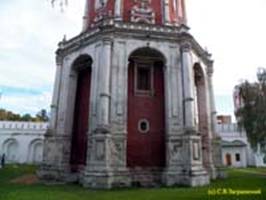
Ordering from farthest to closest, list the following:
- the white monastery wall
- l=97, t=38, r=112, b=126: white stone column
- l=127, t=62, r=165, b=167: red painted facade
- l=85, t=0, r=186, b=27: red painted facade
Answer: the white monastery wall → l=85, t=0, r=186, b=27: red painted facade → l=127, t=62, r=165, b=167: red painted facade → l=97, t=38, r=112, b=126: white stone column

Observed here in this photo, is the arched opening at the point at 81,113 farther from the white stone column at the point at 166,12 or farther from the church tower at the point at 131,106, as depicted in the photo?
the white stone column at the point at 166,12

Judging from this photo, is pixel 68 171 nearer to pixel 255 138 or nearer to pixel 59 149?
pixel 59 149

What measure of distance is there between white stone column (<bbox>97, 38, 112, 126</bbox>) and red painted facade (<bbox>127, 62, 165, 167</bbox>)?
2.03 m

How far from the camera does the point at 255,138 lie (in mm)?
19094

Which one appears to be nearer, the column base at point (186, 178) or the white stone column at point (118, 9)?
the column base at point (186, 178)

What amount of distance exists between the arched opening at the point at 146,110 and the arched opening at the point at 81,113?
3.60 m

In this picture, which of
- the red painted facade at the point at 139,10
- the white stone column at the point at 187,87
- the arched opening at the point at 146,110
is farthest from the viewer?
the red painted facade at the point at 139,10

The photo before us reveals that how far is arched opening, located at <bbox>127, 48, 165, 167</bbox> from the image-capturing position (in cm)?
1677

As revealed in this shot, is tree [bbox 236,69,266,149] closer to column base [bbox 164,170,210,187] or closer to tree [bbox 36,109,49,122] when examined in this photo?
column base [bbox 164,170,210,187]

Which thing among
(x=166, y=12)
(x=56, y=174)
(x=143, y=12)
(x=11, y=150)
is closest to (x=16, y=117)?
(x=11, y=150)

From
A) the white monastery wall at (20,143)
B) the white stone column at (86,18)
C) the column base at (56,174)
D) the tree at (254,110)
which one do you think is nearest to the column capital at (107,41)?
the white stone column at (86,18)

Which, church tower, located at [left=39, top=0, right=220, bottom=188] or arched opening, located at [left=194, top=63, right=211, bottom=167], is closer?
church tower, located at [left=39, top=0, right=220, bottom=188]

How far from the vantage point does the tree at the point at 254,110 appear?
18.6 metres

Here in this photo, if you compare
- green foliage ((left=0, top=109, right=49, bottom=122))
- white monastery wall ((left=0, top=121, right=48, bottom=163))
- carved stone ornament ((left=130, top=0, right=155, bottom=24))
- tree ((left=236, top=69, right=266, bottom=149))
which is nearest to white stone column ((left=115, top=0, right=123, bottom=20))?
carved stone ornament ((left=130, top=0, right=155, bottom=24))
